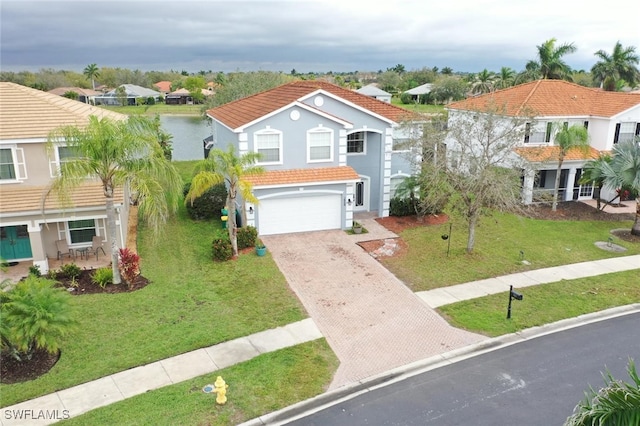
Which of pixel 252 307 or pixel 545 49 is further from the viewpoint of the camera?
pixel 545 49

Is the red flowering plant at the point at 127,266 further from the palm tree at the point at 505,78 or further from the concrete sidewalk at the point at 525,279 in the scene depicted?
the palm tree at the point at 505,78

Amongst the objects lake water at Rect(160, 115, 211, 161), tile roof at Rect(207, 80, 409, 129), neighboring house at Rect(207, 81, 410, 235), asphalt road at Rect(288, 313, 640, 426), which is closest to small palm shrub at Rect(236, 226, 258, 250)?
neighboring house at Rect(207, 81, 410, 235)

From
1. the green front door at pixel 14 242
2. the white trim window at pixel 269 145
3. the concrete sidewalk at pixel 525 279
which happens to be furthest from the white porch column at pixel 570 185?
the green front door at pixel 14 242

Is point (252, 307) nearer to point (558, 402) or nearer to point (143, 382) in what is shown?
point (143, 382)

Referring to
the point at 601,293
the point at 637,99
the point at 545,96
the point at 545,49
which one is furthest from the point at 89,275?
the point at 545,49

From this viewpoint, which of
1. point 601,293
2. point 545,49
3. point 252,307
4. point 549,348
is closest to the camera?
point 549,348

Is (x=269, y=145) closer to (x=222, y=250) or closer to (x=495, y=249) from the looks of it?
(x=222, y=250)
